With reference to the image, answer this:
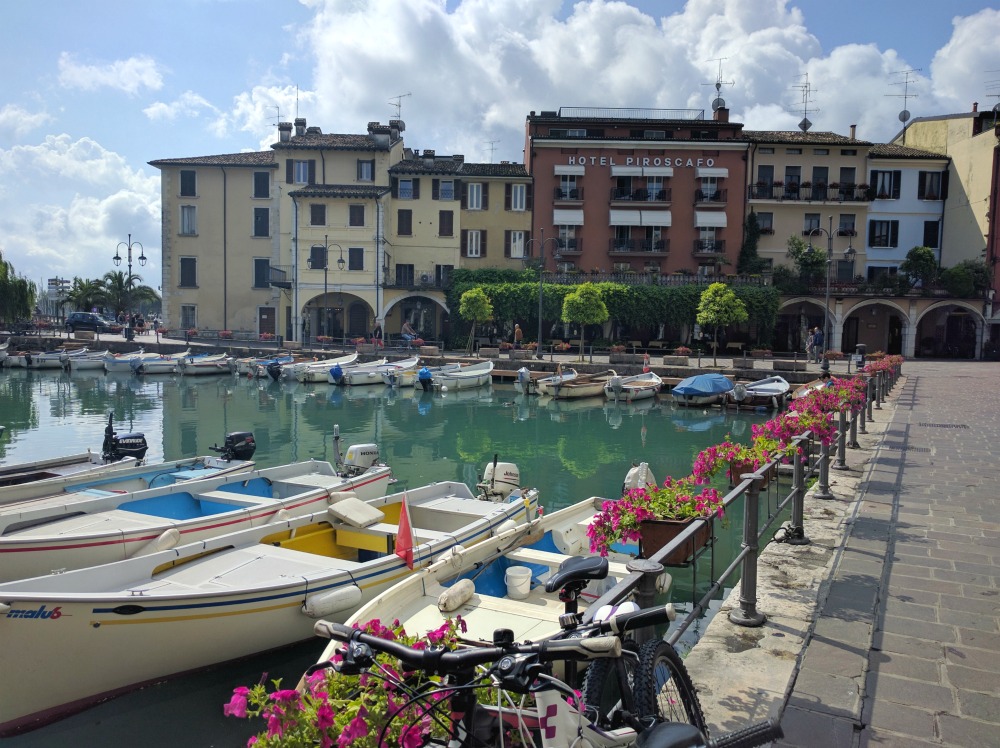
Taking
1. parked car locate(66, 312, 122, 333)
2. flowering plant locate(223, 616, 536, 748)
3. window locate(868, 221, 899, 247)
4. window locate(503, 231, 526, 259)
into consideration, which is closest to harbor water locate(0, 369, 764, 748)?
flowering plant locate(223, 616, 536, 748)

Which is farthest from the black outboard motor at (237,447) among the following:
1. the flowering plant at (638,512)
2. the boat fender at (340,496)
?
the flowering plant at (638,512)

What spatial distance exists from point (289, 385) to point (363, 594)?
102 feet

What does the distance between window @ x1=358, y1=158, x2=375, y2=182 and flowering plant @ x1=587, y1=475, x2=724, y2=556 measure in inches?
1734

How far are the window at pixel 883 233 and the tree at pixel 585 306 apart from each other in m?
19.6

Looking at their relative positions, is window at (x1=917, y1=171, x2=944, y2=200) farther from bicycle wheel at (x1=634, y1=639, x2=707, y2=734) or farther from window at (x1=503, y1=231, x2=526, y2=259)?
bicycle wheel at (x1=634, y1=639, x2=707, y2=734)

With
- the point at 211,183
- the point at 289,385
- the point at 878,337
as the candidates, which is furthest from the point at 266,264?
the point at 878,337

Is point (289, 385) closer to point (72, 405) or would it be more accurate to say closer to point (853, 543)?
point (72, 405)

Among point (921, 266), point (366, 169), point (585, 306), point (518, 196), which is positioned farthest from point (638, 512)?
point (921, 266)

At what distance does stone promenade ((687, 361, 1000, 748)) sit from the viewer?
412 cm

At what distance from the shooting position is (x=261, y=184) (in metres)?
50.1

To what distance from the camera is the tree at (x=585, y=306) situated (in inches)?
1564

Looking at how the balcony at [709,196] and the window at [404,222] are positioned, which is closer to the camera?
the balcony at [709,196]

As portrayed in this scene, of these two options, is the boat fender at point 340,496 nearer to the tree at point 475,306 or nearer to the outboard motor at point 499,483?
the outboard motor at point 499,483

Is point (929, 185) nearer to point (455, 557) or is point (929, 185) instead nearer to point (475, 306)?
point (475, 306)
